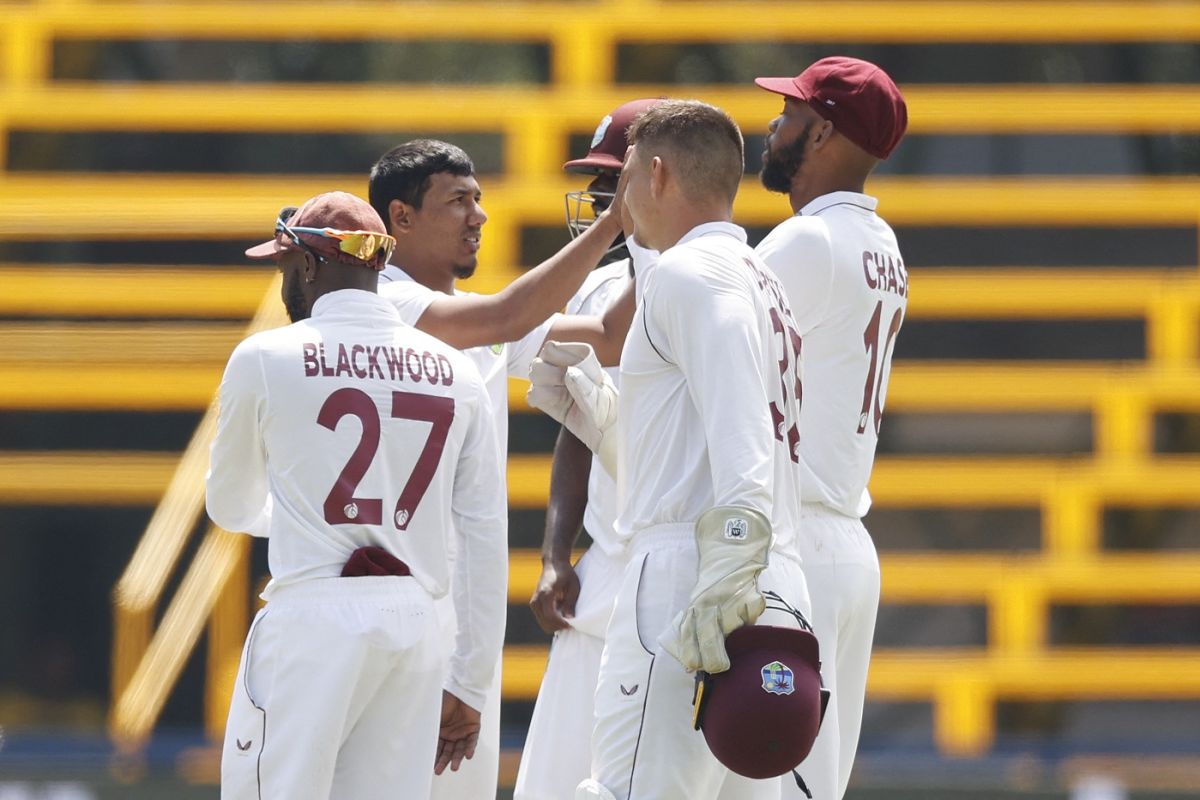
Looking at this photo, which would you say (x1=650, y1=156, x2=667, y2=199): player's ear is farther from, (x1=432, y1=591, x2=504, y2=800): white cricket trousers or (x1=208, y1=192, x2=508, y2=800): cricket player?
(x1=432, y1=591, x2=504, y2=800): white cricket trousers

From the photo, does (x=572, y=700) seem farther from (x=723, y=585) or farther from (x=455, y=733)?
(x=723, y=585)

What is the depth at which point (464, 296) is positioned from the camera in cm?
446

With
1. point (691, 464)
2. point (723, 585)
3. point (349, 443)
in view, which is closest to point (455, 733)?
point (349, 443)

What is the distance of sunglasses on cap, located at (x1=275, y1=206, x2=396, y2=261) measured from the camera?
3980 mm

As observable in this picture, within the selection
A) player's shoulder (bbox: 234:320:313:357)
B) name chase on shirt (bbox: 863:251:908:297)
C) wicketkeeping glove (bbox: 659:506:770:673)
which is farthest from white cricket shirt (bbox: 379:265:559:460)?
wicketkeeping glove (bbox: 659:506:770:673)

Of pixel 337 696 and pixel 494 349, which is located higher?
pixel 494 349

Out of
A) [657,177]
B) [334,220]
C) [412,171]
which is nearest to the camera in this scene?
[657,177]

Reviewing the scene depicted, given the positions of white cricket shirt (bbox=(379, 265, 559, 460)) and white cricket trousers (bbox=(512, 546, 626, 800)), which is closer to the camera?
white cricket trousers (bbox=(512, 546, 626, 800))

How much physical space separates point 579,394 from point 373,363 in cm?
58

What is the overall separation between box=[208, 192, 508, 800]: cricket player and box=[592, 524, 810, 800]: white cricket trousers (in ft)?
2.02

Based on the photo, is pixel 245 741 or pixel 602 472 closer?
pixel 245 741

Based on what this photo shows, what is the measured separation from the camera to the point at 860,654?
4070 mm

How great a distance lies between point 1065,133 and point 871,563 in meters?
6.64

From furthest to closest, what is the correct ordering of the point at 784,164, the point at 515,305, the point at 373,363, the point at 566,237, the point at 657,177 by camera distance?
the point at 566,237, the point at 515,305, the point at 784,164, the point at 373,363, the point at 657,177
